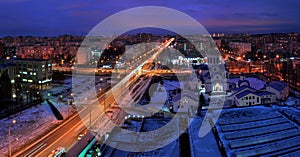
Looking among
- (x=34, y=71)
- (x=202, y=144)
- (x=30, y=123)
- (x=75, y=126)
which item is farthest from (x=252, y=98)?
(x=34, y=71)

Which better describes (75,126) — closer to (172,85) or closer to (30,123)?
(30,123)

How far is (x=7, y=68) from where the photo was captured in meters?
9.28

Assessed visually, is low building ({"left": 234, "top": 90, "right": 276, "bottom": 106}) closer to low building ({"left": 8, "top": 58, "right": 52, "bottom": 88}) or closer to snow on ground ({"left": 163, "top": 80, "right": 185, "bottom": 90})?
snow on ground ({"left": 163, "top": 80, "right": 185, "bottom": 90})

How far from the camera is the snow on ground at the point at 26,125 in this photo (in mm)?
4987

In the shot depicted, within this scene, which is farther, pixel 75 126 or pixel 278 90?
pixel 278 90

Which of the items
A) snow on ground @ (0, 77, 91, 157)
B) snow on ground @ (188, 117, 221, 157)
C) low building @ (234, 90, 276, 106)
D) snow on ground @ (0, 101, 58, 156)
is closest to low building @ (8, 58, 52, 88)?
snow on ground @ (0, 77, 91, 157)

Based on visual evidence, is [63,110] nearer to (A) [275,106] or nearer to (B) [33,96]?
(B) [33,96]

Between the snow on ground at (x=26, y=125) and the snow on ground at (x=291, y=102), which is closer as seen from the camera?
the snow on ground at (x=26, y=125)

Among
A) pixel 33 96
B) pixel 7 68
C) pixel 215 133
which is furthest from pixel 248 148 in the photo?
pixel 7 68

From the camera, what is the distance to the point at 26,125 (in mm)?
5863

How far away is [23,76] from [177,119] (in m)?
6.87

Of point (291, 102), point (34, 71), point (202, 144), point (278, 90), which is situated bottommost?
point (202, 144)

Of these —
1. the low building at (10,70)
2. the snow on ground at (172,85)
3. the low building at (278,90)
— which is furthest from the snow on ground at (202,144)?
the low building at (10,70)

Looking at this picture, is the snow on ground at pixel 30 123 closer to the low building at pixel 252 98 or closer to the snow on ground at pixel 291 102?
the low building at pixel 252 98
